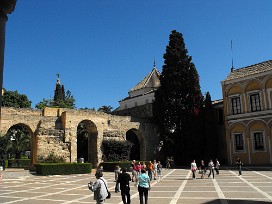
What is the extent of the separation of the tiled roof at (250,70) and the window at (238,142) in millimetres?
7095

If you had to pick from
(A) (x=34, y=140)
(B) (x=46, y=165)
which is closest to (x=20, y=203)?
(B) (x=46, y=165)

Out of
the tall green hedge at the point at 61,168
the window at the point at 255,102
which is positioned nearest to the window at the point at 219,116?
the window at the point at 255,102

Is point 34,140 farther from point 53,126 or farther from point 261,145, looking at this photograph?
point 261,145

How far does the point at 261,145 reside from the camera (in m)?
33.5

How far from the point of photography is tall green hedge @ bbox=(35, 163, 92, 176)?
2676 centimetres

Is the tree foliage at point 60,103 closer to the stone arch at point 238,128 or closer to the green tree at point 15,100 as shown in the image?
the green tree at point 15,100

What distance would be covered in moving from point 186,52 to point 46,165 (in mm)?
22970

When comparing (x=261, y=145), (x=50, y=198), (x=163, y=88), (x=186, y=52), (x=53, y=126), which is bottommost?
(x=50, y=198)

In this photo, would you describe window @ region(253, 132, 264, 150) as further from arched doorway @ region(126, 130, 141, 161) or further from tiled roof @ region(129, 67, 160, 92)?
tiled roof @ region(129, 67, 160, 92)

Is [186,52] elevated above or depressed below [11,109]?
above

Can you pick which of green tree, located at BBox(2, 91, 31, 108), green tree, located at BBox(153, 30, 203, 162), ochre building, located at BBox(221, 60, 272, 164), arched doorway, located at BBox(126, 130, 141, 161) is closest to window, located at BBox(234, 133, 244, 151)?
ochre building, located at BBox(221, 60, 272, 164)

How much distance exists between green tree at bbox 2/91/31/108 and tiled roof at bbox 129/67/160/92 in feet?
70.1

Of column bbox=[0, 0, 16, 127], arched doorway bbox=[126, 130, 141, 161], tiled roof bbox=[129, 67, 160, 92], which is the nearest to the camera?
column bbox=[0, 0, 16, 127]

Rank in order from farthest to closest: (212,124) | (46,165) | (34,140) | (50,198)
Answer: (212,124), (34,140), (46,165), (50,198)
